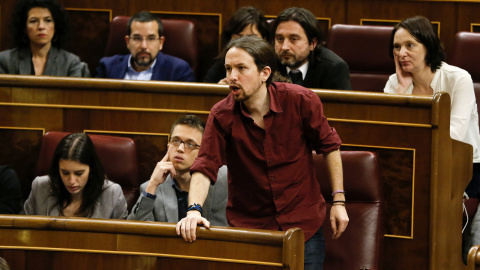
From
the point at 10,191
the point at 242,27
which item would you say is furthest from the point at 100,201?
the point at 242,27

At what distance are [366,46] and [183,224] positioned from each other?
0.71 m

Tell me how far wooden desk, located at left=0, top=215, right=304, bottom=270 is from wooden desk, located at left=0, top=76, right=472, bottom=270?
32 cm

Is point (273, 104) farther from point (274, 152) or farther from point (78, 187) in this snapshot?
point (78, 187)

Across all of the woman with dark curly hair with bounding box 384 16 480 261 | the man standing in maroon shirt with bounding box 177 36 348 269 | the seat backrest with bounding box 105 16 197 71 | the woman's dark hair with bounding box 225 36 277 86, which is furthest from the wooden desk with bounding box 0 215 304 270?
the seat backrest with bounding box 105 16 197 71

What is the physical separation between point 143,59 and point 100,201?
413 mm

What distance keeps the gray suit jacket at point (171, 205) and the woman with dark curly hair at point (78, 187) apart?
5 cm

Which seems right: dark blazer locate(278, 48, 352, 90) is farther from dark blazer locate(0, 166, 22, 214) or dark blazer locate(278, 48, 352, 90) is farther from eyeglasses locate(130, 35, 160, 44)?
dark blazer locate(0, 166, 22, 214)

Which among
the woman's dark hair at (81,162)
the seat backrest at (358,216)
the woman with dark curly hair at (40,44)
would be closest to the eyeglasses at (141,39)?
the woman with dark curly hair at (40,44)

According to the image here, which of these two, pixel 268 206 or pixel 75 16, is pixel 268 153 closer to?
pixel 268 206

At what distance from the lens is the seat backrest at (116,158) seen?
1.10m

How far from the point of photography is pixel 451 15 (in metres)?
1.48

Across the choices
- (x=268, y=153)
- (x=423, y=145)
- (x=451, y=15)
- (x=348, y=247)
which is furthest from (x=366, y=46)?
(x=268, y=153)

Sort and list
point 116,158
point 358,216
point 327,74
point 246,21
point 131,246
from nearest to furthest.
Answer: point 131,246 < point 358,216 < point 116,158 < point 327,74 < point 246,21

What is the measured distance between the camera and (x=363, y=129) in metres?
1.08
